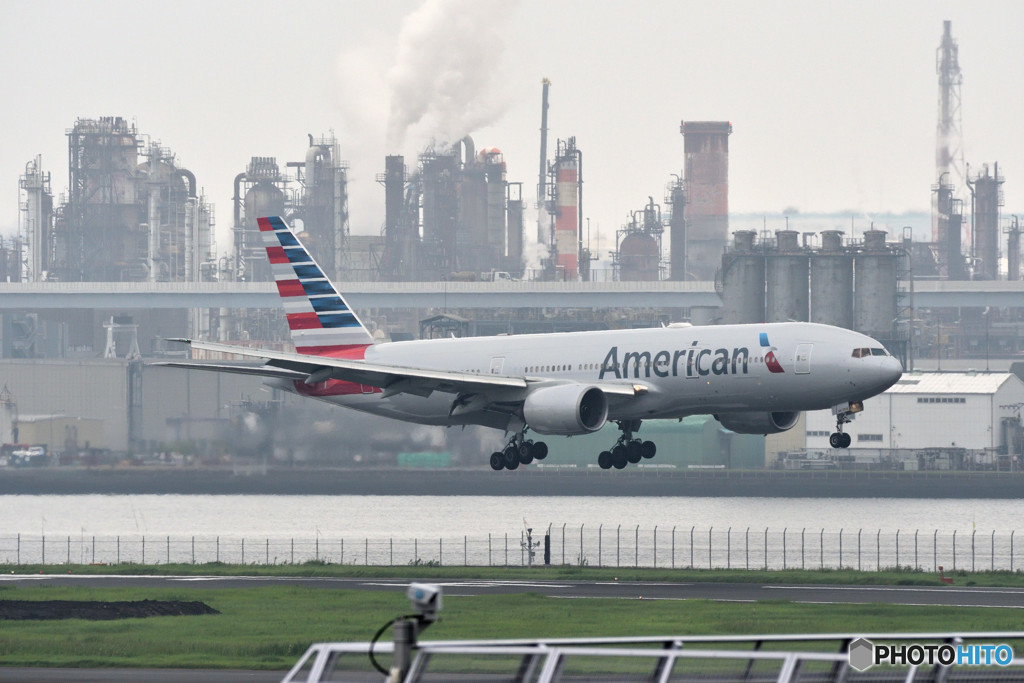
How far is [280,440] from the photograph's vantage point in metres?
161

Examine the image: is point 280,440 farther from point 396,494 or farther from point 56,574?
point 56,574

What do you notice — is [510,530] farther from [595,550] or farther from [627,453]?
[627,453]

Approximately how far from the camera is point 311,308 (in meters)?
79.3

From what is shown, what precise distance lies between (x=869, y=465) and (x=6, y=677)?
15046cm

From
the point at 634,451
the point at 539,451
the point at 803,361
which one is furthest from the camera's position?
the point at 539,451

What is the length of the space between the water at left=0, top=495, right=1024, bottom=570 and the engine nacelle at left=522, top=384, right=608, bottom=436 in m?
32.8

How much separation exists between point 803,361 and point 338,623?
63.5 ft

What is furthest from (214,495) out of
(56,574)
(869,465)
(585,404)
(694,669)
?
(694,669)

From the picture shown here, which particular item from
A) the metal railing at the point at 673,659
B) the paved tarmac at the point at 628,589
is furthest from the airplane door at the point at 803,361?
the metal railing at the point at 673,659

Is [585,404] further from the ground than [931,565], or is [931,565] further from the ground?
[585,404]

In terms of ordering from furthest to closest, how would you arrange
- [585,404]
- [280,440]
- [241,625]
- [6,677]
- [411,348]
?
[280,440] → [411,348] → [585,404] → [241,625] → [6,677]

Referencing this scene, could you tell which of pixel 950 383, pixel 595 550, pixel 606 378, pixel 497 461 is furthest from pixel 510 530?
pixel 606 378

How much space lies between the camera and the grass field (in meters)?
49.5

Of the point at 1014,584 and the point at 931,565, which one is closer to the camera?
the point at 1014,584
